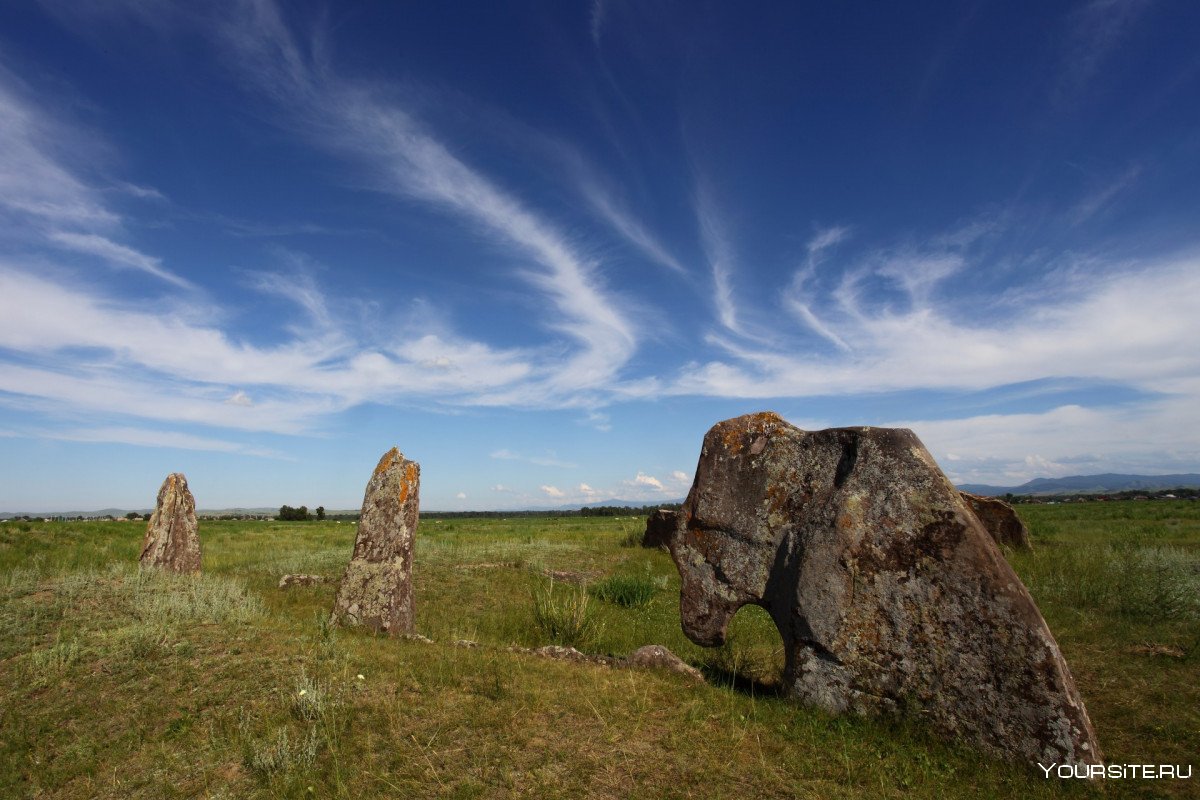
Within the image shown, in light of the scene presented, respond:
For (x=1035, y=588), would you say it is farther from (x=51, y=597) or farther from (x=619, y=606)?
(x=51, y=597)

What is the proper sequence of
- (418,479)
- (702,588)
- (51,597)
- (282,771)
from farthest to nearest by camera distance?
(418,479) → (51,597) → (702,588) → (282,771)

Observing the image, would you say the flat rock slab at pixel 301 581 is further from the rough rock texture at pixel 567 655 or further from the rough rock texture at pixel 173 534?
the rough rock texture at pixel 567 655

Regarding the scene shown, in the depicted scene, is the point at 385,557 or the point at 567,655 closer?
the point at 567,655

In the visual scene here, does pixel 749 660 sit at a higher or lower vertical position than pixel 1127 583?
lower

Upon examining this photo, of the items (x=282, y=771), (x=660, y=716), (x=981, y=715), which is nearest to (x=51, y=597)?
(x=282, y=771)

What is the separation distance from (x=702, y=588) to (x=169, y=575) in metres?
11.7

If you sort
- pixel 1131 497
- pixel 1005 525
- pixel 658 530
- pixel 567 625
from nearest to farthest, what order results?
1. pixel 567 625
2. pixel 1005 525
3. pixel 658 530
4. pixel 1131 497

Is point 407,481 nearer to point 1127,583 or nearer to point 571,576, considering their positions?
point 571,576

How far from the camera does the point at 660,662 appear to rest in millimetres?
7859

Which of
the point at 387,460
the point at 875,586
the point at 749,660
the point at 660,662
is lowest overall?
the point at 749,660

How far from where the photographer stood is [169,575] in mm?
12867

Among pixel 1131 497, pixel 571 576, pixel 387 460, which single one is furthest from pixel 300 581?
pixel 1131 497

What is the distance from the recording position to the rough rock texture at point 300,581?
1442 cm

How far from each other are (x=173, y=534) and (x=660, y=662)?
14.2m
